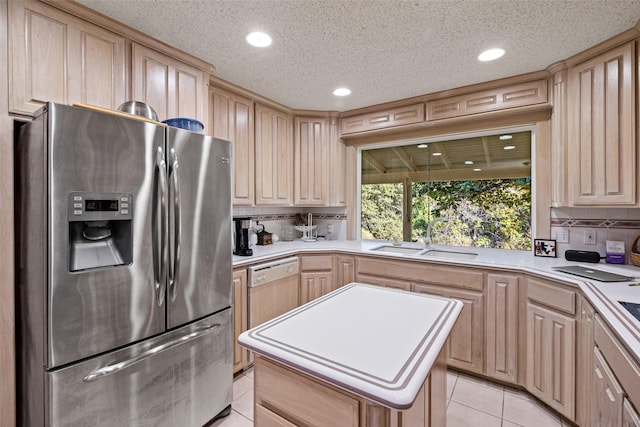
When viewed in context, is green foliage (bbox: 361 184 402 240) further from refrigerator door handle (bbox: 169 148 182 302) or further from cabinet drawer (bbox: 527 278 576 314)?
refrigerator door handle (bbox: 169 148 182 302)

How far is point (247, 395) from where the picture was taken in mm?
2062

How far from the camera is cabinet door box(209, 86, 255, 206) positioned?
2467 mm

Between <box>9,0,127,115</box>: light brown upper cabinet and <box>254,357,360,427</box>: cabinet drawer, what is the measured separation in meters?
1.63

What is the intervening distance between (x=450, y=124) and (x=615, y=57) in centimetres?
116

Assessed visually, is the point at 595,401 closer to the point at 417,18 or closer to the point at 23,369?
the point at 417,18

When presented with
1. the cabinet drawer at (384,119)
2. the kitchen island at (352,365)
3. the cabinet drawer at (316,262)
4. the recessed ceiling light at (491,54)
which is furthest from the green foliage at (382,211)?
the kitchen island at (352,365)

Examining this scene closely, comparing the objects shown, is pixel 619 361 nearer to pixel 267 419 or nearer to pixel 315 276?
pixel 267 419

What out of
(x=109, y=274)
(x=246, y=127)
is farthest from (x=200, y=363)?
(x=246, y=127)

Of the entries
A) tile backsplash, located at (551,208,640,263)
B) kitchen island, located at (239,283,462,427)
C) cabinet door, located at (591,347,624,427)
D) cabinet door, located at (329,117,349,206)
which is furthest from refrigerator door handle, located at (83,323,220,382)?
tile backsplash, located at (551,208,640,263)

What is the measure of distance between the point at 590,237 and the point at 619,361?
5.16ft

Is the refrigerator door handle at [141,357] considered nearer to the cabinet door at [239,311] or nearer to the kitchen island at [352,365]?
the cabinet door at [239,311]

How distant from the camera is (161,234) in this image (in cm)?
147

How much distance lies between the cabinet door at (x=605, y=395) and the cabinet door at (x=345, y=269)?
170 centimetres

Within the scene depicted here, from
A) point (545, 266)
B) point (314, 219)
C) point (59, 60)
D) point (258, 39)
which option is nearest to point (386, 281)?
point (545, 266)
